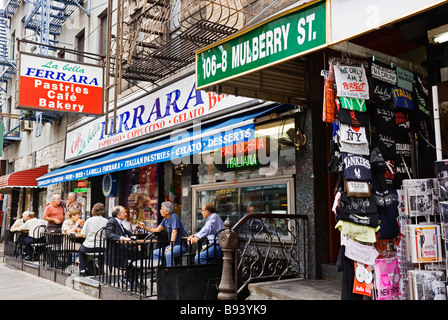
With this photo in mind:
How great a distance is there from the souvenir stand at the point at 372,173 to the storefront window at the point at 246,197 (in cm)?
243

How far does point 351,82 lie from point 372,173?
41.3 inches

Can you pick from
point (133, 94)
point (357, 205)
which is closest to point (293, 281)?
point (357, 205)

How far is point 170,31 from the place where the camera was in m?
11.2

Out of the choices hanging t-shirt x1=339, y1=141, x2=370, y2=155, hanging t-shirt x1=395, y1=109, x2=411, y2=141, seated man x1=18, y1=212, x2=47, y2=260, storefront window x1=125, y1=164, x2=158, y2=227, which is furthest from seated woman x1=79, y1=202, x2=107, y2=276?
hanging t-shirt x1=395, y1=109, x2=411, y2=141

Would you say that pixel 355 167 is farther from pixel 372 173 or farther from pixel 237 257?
pixel 237 257

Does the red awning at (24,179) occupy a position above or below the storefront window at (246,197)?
above

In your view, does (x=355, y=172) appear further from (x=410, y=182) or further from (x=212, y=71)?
(x=212, y=71)

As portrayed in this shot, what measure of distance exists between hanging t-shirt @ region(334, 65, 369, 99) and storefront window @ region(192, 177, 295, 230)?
8.94 feet

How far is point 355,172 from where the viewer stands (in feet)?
15.7

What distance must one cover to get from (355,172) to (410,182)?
60cm

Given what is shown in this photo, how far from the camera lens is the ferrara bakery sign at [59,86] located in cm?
1140

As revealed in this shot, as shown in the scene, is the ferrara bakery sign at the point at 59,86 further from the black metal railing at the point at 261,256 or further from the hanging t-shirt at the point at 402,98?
the hanging t-shirt at the point at 402,98

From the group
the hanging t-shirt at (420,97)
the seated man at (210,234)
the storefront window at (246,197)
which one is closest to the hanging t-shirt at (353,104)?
the hanging t-shirt at (420,97)

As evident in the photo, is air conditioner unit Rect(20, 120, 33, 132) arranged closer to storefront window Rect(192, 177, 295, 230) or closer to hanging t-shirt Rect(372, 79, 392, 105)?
storefront window Rect(192, 177, 295, 230)
